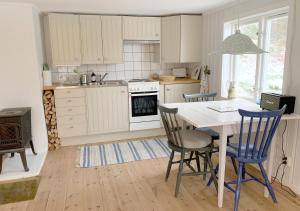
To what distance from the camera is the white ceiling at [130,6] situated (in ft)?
10.4

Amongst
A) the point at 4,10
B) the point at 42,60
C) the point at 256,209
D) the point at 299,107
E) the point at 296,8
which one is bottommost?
the point at 256,209

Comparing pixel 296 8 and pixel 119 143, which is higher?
pixel 296 8

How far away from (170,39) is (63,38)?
5.86ft

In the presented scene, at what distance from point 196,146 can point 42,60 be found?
2.78 metres

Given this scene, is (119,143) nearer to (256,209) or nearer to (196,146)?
(196,146)

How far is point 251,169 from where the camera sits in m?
2.99

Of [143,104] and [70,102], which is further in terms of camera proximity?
[143,104]

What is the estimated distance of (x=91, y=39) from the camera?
3920 millimetres

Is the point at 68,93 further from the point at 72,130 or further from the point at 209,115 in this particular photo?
the point at 209,115

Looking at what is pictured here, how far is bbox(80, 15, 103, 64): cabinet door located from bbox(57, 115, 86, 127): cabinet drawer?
3.00ft

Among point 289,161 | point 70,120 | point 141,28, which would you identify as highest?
point 141,28

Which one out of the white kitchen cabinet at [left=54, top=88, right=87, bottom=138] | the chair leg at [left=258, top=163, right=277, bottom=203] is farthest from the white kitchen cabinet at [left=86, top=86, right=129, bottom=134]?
the chair leg at [left=258, top=163, right=277, bottom=203]

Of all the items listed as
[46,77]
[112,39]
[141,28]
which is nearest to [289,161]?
[141,28]

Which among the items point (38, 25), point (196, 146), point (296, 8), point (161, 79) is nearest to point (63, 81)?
point (38, 25)
